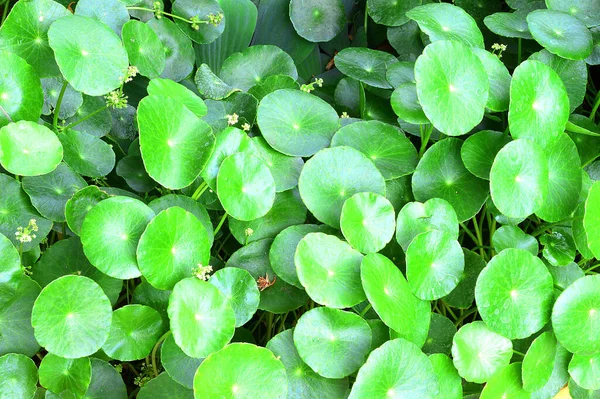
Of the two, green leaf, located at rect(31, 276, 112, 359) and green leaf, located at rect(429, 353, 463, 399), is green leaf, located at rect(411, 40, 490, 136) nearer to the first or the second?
green leaf, located at rect(429, 353, 463, 399)

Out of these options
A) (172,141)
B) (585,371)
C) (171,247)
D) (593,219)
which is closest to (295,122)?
(172,141)

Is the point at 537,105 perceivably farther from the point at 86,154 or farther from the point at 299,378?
the point at 86,154

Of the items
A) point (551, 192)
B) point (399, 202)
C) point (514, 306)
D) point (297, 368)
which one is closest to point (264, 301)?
point (297, 368)

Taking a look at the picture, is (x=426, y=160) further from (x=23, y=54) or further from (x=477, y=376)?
(x=23, y=54)

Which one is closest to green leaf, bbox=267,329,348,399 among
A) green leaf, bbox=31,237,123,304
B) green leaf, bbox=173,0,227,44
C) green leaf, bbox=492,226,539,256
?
green leaf, bbox=31,237,123,304

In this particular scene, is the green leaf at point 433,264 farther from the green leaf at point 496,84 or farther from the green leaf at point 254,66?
the green leaf at point 254,66

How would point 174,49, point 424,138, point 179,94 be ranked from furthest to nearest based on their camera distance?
1. point 174,49
2. point 424,138
3. point 179,94

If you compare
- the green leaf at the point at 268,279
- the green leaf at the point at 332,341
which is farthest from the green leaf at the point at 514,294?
the green leaf at the point at 268,279
